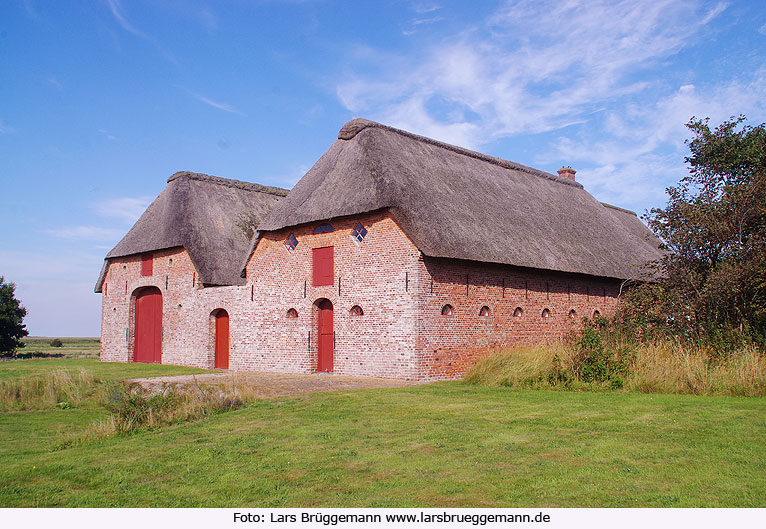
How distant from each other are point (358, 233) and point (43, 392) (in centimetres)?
819

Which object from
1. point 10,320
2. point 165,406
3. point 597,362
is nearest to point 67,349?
point 10,320

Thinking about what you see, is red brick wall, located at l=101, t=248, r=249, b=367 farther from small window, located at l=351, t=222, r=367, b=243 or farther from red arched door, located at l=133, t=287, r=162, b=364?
small window, located at l=351, t=222, r=367, b=243

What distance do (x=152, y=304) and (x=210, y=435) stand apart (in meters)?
17.4

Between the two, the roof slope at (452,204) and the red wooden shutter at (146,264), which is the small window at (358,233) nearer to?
the roof slope at (452,204)

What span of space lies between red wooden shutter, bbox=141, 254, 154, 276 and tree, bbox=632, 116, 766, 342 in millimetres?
17531

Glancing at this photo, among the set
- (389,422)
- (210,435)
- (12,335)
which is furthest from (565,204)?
Answer: (12,335)

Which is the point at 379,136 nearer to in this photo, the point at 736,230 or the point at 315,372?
the point at 315,372

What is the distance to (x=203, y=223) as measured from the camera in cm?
2361

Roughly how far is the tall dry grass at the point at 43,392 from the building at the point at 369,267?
6528 millimetres

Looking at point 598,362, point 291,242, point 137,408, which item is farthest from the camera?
point 291,242

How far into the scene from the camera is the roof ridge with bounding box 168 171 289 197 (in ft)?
83.2

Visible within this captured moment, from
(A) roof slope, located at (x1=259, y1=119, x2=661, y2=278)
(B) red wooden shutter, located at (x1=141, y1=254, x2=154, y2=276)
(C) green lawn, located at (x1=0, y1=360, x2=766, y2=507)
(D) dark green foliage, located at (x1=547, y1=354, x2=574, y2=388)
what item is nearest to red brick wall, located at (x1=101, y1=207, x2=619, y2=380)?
(A) roof slope, located at (x1=259, y1=119, x2=661, y2=278)

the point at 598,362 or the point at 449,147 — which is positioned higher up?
the point at 449,147

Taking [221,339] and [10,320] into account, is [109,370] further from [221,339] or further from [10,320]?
[10,320]
